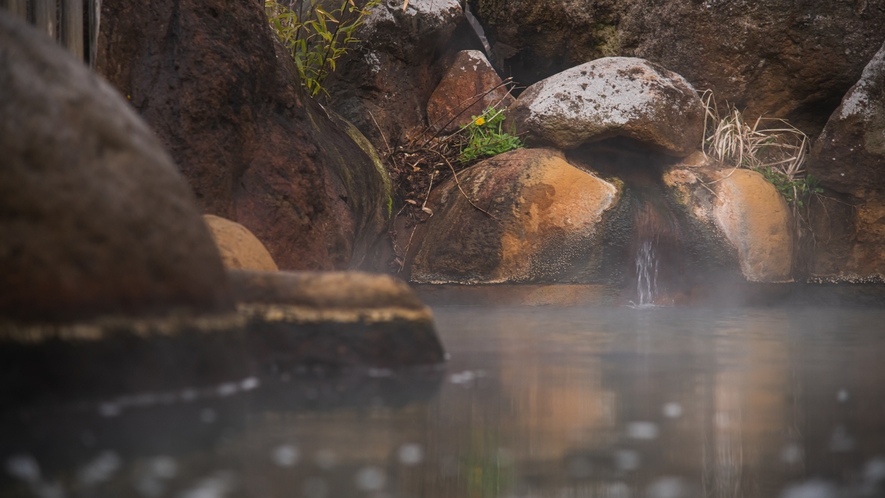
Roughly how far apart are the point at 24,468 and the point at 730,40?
312 inches

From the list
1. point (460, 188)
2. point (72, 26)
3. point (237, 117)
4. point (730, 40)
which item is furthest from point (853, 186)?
point (72, 26)

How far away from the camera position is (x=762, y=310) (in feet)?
21.0

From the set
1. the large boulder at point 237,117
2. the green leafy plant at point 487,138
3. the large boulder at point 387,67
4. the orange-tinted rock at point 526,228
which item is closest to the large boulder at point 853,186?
the orange-tinted rock at point 526,228

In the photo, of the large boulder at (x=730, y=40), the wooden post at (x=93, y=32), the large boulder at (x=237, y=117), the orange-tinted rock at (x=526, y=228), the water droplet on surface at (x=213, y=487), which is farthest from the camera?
the large boulder at (x=730, y=40)

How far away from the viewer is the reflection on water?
1466 millimetres

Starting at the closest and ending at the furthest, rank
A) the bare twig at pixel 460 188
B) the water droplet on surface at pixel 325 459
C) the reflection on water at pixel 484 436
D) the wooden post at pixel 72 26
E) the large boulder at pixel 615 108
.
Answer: the reflection on water at pixel 484 436, the water droplet on surface at pixel 325 459, the wooden post at pixel 72 26, the bare twig at pixel 460 188, the large boulder at pixel 615 108

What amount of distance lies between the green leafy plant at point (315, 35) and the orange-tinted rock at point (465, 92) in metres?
1.24

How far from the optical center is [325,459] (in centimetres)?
162

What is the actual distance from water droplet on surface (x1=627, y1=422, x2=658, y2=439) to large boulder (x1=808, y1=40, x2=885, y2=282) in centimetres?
611

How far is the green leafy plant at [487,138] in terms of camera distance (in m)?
7.44

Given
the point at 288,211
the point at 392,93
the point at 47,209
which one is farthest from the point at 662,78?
the point at 47,209

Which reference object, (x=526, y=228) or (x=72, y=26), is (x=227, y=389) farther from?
(x=526, y=228)

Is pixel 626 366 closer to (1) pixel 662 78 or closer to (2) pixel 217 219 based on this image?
(2) pixel 217 219

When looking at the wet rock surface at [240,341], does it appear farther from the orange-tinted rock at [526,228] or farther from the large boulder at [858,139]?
the large boulder at [858,139]
